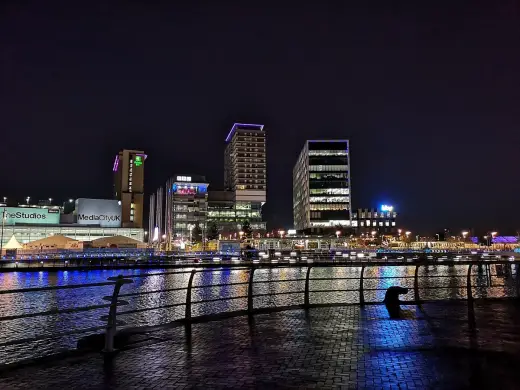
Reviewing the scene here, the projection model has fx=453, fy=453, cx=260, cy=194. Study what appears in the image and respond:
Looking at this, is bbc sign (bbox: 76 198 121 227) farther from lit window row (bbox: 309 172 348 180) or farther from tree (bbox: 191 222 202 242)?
lit window row (bbox: 309 172 348 180)

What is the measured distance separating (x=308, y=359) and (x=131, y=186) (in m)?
178

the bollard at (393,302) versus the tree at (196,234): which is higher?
the tree at (196,234)

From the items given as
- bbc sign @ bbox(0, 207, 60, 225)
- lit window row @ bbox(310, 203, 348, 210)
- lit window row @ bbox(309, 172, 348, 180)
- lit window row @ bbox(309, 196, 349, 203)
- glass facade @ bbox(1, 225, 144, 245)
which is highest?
lit window row @ bbox(309, 172, 348, 180)

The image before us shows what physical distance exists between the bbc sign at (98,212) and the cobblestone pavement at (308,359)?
139 meters

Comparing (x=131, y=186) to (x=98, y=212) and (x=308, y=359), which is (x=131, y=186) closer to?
(x=98, y=212)

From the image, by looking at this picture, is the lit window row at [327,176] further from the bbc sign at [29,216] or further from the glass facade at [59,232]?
the bbc sign at [29,216]

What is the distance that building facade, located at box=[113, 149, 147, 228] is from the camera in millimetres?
174000

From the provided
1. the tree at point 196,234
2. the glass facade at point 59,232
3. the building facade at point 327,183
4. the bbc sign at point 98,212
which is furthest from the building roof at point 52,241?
the building facade at point 327,183

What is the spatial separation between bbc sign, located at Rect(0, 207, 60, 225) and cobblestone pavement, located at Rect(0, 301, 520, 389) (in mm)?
131317

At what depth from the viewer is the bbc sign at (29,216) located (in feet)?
413

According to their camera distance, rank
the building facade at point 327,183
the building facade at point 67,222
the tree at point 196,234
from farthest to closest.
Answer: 1. the building facade at point 327,183
2. the tree at point 196,234
3. the building facade at point 67,222

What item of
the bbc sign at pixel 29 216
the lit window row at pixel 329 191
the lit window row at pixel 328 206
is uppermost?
the lit window row at pixel 329 191

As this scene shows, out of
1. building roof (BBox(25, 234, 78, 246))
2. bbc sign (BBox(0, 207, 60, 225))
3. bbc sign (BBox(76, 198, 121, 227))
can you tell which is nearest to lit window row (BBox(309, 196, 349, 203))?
bbc sign (BBox(76, 198, 121, 227))

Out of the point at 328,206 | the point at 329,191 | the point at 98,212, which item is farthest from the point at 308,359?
the point at 329,191
